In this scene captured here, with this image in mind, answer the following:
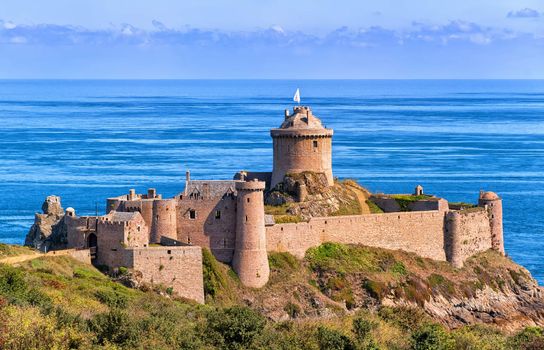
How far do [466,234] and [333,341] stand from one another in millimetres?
28920

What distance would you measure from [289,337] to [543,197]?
70701 millimetres

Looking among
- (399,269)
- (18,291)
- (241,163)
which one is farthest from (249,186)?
(241,163)

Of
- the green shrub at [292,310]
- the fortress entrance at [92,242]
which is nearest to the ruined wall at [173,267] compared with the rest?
the fortress entrance at [92,242]

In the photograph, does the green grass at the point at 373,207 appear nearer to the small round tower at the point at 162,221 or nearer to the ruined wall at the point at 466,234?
the ruined wall at the point at 466,234

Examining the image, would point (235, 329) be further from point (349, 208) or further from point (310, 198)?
point (349, 208)

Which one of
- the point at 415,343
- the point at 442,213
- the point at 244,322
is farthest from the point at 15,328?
the point at 442,213

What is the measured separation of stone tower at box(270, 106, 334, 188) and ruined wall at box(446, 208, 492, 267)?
26.4ft

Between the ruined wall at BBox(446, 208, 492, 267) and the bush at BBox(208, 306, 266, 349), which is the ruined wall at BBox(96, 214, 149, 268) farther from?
the ruined wall at BBox(446, 208, 492, 267)

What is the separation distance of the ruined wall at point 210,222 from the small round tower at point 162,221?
0.57 metres

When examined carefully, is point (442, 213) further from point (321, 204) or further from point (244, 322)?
point (244, 322)

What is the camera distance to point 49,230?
6241cm

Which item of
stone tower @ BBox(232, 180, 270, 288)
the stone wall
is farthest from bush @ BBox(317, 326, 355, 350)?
the stone wall

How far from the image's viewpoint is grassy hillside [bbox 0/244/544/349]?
140 feet

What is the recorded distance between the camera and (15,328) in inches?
1556
